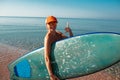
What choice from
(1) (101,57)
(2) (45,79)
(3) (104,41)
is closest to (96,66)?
(1) (101,57)

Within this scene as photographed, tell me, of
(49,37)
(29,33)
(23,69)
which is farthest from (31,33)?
(49,37)

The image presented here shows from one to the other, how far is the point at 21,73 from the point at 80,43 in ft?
6.56

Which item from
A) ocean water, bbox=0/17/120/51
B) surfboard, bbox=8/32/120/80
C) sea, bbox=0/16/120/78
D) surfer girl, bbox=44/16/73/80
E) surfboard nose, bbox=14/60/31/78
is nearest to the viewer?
surfer girl, bbox=44/16/73/80

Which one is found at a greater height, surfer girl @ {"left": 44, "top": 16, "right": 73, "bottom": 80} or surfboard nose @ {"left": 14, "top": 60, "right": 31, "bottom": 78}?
surfer girl @ {"left": 44, "top": 16, "right": 73, "bottom": 80}

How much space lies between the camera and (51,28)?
545cm

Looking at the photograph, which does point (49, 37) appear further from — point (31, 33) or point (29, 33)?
point (31, 33)

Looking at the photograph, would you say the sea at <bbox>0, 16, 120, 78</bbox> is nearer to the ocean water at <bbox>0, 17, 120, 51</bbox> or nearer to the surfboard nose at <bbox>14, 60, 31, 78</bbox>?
the ocean water at <bbox>0, 17, 120, 51</bbox>

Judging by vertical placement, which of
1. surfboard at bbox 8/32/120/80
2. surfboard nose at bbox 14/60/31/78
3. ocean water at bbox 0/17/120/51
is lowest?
ocean water at bbox 0/17/120/51

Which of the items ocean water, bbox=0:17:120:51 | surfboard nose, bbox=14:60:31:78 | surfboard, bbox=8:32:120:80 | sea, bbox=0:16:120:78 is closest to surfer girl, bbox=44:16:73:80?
surfboard, bbox=8:32:120:80

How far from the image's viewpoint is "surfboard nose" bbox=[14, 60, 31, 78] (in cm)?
674

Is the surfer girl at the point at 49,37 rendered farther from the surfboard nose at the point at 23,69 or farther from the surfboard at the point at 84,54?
the surfboard nose at the point at 23,69

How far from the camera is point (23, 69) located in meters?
6.80

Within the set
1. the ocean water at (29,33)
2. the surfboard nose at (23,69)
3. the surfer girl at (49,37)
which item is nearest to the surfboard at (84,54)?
the surfer girl at (49,37)

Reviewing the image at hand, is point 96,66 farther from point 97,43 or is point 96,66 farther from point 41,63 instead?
point 41,63
